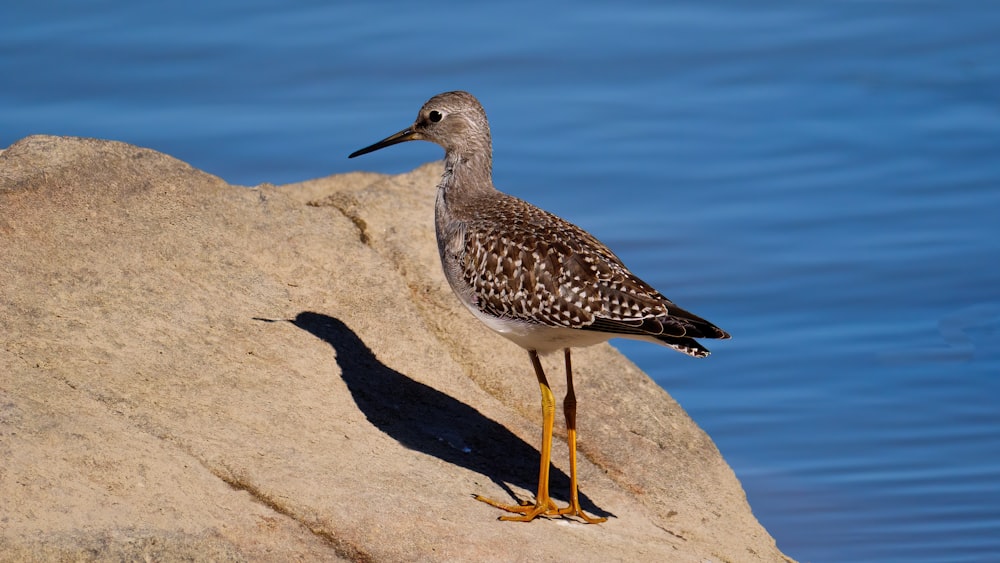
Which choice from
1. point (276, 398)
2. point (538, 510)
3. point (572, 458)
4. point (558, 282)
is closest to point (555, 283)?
point (558, 282)

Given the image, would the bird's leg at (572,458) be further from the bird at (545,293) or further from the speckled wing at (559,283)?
the speckled wing at (559,283)

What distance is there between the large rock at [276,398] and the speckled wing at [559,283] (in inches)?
42.6

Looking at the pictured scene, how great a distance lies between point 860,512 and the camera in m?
11.3

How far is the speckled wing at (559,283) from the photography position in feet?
25.9

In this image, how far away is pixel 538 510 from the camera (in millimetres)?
8094

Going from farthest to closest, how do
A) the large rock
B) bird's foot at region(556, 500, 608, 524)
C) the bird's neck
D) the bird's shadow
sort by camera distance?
the bird's neck
the bird's shadow
bird's foot at region(556, 500, 608, 524)
the large rock

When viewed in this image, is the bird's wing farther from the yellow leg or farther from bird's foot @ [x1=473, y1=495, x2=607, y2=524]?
bird's foot @ [x1=473, y1=495, x2=607, y2=524]

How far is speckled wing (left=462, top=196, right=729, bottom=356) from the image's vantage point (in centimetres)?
790

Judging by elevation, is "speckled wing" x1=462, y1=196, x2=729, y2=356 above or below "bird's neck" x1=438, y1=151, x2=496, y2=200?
below

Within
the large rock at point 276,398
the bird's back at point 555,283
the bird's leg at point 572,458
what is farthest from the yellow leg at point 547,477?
the bird's back at point 555,283

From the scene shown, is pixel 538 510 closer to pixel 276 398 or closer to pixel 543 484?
pixel 543 484

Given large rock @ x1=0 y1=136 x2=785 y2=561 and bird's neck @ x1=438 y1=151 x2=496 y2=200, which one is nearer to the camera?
large rock @ x1=0 y1=136 x2=785 y2=561

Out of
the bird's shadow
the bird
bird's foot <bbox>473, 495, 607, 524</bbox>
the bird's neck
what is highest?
the bird's neck

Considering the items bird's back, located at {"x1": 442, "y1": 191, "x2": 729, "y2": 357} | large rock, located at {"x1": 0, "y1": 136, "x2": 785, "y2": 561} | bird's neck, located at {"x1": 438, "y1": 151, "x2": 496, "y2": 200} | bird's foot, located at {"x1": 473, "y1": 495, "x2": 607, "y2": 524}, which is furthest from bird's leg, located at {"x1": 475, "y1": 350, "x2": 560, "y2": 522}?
bird's neck, located at {"x1": 438, "y1": 151, "x2": 496, "y2": 200}
